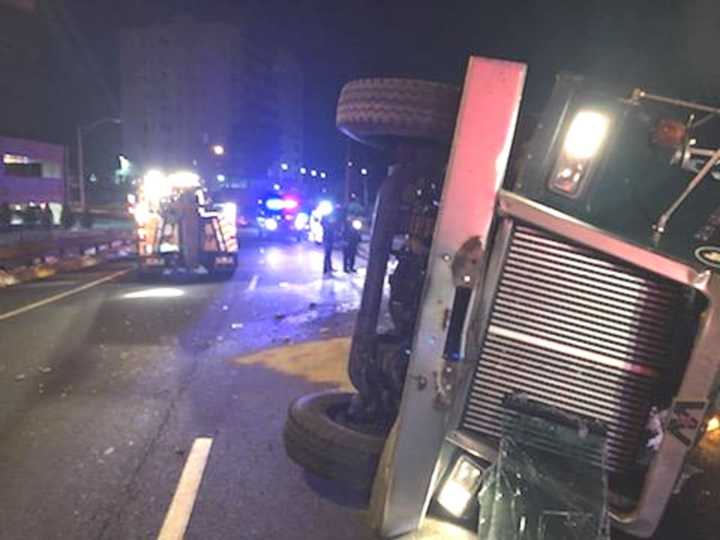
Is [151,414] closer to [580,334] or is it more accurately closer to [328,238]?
[580,334]

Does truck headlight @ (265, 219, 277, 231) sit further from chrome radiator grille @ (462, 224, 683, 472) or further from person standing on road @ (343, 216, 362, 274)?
chrome radiator grille @ (462, 224, 683, 472)

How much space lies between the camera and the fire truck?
1354 cm

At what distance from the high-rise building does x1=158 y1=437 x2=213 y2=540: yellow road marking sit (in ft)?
229

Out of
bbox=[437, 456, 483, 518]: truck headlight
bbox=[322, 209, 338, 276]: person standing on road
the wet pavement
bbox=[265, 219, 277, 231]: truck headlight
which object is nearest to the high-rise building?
bbox=[265, 219, 277, 231]: truck headlight

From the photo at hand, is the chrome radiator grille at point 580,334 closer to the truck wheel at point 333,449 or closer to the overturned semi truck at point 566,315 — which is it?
the overturned semi truck at point 566,315

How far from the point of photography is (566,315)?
2.79 m

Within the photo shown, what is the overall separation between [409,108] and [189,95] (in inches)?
3112

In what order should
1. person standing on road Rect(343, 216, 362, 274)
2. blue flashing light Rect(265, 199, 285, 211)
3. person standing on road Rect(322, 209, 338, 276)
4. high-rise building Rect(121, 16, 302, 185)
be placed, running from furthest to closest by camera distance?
high-rise building Rect(121, 16, 302, 185), blue flashing light Rect(265, 199, 285, 211), person standing on road Rect(343, 216, 362, 274), person standing on road Rect(322, 209, 338, 276)

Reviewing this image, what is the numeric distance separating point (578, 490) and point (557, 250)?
1154mm

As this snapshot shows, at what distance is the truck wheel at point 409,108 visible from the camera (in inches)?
134

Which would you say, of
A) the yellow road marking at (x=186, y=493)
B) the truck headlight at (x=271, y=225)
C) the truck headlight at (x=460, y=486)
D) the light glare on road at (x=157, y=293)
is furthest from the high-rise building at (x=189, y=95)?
the truck headlight at (x=460, y=486)

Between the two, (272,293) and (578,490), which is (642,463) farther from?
(272,293)

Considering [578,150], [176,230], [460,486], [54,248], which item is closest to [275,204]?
[54,248]

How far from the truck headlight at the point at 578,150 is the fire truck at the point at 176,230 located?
1188cm
